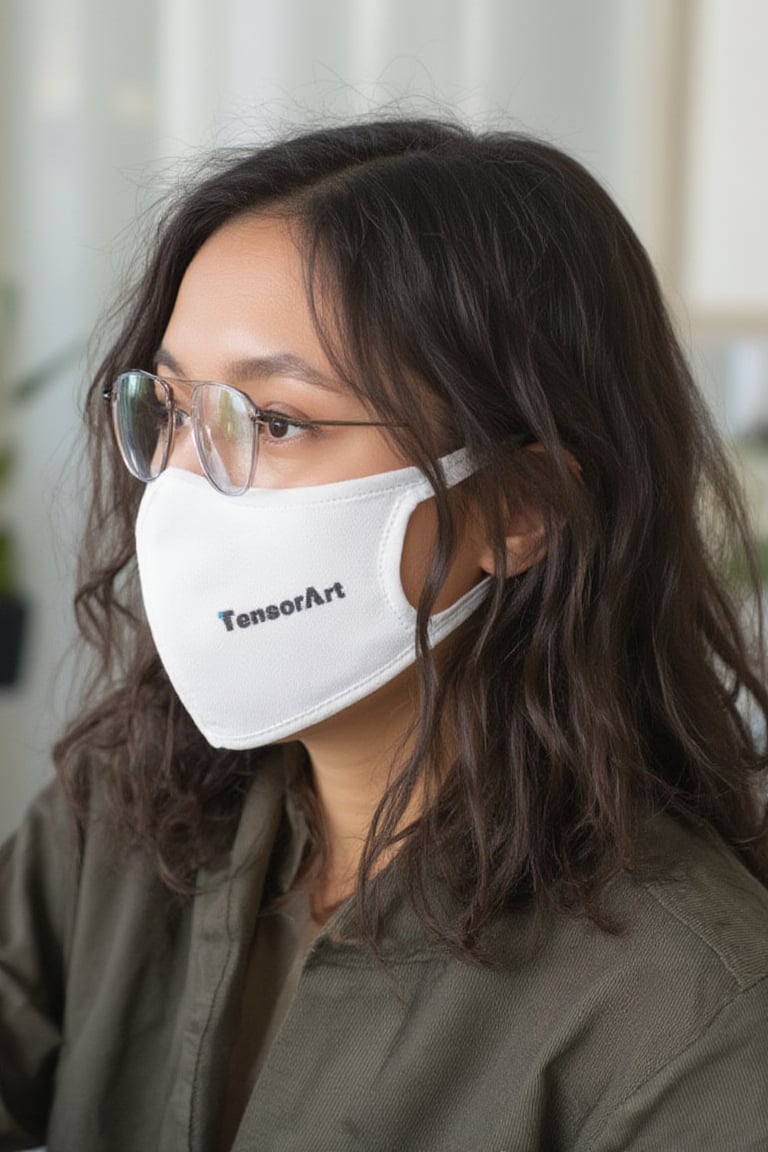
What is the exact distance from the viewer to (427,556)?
1081mm

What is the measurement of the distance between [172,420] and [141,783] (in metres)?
0.38

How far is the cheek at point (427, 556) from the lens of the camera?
3.52 ft

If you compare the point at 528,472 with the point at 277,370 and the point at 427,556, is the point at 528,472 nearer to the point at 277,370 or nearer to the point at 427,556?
the point at 427,556

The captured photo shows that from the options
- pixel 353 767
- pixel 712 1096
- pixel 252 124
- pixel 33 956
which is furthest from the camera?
pixel 252 124

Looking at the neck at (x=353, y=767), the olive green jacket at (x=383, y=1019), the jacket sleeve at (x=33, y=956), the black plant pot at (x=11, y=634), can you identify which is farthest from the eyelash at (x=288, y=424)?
the black plant pot at (x=11, y=634)

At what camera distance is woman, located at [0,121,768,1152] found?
1.04 meters

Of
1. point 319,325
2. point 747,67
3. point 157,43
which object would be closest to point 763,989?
point 319,325

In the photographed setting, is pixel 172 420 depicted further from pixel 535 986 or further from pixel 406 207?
pixel 535 986

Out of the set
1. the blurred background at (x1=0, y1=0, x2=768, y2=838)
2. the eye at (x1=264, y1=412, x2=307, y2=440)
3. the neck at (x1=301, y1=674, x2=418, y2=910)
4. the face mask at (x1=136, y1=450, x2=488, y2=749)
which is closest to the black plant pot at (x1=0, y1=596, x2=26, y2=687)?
the blurred background at (x1=0, y1=0, x2=768, y2=838)

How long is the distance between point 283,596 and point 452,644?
150 millimetres

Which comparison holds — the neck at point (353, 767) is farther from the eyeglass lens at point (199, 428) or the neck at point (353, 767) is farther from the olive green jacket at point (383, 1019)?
the eyeglass lens at point (199, 428)

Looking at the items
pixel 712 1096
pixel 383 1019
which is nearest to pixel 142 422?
pixel 383 1019

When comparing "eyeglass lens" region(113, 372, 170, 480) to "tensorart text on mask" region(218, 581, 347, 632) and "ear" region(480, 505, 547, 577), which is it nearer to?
"tensorart text on mask" region(218, 581, 347, 632)

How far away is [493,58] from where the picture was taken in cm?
268
